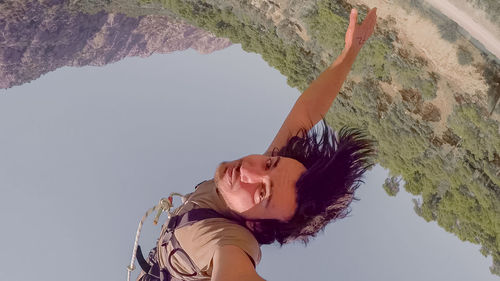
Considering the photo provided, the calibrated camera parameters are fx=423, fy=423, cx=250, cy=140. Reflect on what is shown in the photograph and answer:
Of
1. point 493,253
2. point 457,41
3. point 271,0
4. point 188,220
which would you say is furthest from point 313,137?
point 271,0

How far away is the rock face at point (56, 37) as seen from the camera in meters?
35.2

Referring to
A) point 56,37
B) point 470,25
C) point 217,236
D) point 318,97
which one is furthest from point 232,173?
point 56,37

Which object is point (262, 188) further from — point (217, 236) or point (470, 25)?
point (470, 25)

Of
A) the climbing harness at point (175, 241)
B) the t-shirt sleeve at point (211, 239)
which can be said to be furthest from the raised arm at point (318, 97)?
the t-shirt sleeve at point (211, 239)

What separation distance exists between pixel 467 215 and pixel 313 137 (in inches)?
583

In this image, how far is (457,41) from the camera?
47.2ft

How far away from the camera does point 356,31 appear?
6.03m

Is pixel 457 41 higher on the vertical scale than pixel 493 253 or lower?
higher

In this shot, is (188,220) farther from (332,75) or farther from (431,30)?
(431,30)

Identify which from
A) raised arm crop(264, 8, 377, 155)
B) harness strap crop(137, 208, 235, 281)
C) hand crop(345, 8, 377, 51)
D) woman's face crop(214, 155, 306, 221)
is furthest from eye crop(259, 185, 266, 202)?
hand crop(345, 8, 377, 51)

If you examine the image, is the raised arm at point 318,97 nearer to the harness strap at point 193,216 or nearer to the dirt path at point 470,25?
the harness strap at point 193,216

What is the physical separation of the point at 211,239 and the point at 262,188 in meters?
0.75

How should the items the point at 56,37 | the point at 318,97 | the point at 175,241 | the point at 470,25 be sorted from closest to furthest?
1. the point at 175,241
2. the point at 318,97
3. the point at 470,25
4. the point at 56,37

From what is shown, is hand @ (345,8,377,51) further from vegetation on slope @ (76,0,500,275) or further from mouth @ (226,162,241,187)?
vegetation on slope @ (76,0,500,275)
